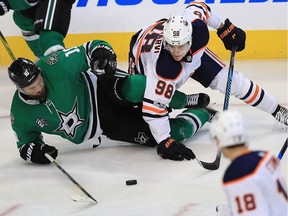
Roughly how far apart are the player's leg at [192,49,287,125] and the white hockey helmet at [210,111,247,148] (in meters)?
1.58

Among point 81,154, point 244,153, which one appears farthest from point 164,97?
point 244,153

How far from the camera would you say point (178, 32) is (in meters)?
2.94

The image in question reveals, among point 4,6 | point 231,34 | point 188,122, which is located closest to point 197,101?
point 188,122

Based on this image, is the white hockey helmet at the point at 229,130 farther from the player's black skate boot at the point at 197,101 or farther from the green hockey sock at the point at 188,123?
the player's black skate boot at the point at 197,101

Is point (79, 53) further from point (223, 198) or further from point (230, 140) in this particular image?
point (230, 140)

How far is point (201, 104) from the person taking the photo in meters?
3.47

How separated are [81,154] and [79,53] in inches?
20.5

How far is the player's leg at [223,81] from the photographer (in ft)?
10.8

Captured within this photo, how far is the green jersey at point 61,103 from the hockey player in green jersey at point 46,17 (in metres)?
0.45

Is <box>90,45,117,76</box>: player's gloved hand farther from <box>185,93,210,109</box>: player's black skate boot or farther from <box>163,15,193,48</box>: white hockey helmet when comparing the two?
<box>185,93,210,109</box>: player's black skate boot

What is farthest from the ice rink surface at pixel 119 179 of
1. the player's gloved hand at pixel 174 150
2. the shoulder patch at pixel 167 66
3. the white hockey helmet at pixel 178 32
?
the white hockey helmet at pixel 178 32

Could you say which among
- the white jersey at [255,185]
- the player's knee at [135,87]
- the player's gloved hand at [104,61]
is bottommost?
the player's knee at [135,87]

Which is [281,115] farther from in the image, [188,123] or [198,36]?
[198,36]

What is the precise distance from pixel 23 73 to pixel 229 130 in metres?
1.42
